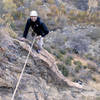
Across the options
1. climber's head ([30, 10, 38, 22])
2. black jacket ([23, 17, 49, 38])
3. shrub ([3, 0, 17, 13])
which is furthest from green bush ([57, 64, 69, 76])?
shrub ([3, 0, 17, 13])

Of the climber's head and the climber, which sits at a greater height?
the climber's head

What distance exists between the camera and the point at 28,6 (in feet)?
71.4

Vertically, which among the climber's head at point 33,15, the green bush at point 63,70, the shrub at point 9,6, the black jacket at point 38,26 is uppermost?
the climber's head at point 33,15

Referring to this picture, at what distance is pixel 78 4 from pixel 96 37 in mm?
17060

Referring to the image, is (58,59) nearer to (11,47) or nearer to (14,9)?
(11,47)

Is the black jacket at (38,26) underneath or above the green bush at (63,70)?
above

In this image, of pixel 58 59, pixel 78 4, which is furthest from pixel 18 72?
pixel 78 4

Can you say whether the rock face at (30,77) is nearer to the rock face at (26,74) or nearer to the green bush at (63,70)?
the rock face at (26,74)

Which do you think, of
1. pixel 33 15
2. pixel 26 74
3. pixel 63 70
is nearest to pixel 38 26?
pixel 33 15

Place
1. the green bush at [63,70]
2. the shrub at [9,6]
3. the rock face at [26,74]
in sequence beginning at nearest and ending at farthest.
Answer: the rock face at [26,74]
the green bush at [63,70]
the shrub at [9,6]

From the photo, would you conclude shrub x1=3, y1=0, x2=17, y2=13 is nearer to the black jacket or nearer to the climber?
the climber

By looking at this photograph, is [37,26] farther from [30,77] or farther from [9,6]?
[9,6]

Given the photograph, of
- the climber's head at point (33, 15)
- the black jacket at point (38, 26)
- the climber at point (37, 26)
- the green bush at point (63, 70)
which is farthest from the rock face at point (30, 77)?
the green bush at point (63, 70)

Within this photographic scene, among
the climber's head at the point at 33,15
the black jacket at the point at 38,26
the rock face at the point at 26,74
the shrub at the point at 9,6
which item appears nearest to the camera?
the rock face at the point at 26,74
